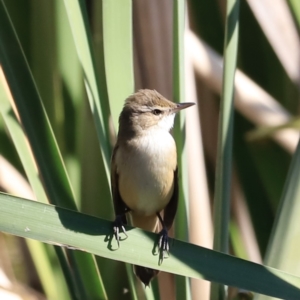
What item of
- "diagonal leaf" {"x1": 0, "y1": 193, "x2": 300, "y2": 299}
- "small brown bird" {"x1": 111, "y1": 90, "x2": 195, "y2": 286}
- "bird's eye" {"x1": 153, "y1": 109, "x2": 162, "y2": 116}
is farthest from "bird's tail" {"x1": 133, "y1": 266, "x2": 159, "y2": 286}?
"bird's eye" {"x1": 153, "y1": 109, "x2": 162, "y2": 116}

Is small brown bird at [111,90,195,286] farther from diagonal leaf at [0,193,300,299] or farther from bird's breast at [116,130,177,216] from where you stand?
diagonal leaf at [0,193,300,299]

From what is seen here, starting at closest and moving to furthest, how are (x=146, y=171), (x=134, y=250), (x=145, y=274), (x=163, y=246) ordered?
(x=134, y=250), (x=163, y=246), (x=145, y=274), (x=146, y=171)

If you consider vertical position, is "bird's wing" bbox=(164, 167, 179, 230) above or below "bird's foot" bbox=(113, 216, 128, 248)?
above

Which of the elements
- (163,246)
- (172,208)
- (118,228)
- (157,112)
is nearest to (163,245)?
(163,246)

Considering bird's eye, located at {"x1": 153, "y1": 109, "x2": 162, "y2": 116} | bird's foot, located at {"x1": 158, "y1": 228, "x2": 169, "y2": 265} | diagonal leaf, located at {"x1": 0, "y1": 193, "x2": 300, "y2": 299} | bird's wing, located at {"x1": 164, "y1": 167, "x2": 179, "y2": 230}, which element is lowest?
diagonal leaf, located at {"x1": 0, "y1": 193, "x2": 300, "y2": 299}

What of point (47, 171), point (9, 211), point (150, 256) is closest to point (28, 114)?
point (47, 171)

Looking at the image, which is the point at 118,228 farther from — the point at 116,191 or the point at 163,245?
the point at 116,191
